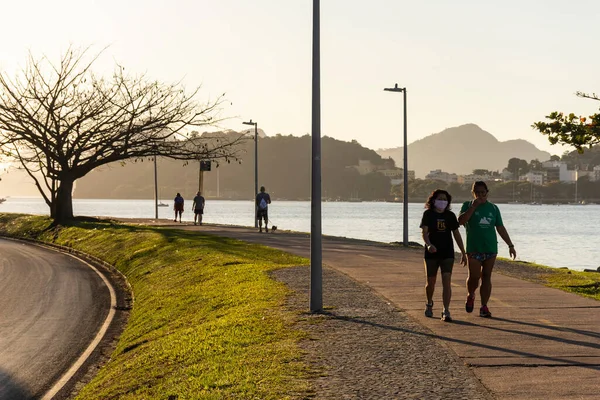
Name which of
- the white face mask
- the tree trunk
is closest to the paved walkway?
the white face mask

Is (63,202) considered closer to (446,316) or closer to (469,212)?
(446,316)

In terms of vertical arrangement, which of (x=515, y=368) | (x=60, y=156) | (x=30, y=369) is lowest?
(x=30, y=369)

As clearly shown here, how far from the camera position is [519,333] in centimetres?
1126

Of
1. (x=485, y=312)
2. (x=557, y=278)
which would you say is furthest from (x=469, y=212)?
(x=557, y=278)

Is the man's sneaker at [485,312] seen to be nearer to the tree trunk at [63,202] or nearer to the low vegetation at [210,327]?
the low vegetation at [210,327]

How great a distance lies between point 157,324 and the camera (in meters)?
15.3

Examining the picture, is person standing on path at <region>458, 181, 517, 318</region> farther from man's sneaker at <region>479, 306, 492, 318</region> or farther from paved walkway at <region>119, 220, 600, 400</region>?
paved walkway at <region>119, 220, 600, 400</region>

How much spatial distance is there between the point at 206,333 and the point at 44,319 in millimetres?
6687

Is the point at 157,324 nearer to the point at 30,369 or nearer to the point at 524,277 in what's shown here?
the point at 30,369

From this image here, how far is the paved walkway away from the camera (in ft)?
27.7

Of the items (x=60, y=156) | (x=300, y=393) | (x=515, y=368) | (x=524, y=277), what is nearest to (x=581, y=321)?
(x=515, y=368)

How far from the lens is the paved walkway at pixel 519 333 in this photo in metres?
8.45

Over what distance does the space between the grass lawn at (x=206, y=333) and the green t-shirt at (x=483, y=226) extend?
2.85 meters

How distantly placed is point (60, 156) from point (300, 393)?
40.1 meters
